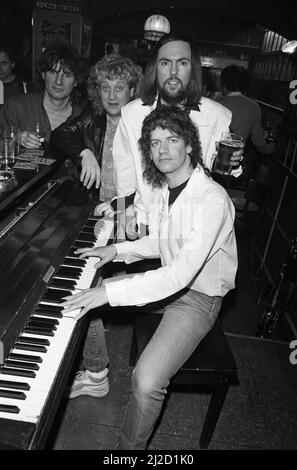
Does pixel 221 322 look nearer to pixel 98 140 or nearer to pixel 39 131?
pixel 98 140

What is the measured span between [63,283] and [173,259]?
613 millimetres

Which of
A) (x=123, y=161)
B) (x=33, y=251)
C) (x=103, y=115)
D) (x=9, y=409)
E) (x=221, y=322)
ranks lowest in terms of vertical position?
(x=221, y=322)

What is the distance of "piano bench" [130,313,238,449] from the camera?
2055 mm

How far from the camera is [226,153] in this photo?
95.7 inches

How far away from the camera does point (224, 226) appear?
84.7 inches

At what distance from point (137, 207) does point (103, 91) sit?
38.0 inches

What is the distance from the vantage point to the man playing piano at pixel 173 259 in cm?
194

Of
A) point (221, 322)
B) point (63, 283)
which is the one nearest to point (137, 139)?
point (63, 283)

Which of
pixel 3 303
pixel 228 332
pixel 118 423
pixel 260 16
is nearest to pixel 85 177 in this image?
pixel 3 303

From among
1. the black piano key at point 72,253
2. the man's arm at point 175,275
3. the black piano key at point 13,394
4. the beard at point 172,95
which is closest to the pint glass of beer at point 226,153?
the beard at point 172,95

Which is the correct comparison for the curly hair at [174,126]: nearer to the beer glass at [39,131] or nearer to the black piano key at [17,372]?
the beer glass at [39,131]

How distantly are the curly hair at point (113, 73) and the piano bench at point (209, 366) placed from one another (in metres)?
1.83

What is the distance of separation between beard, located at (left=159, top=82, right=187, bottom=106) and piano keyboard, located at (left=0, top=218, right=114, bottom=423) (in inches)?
54.5

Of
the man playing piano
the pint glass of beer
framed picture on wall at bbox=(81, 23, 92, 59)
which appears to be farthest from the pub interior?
framed picture on wall at bbox=(81, 23, 92, 59)
